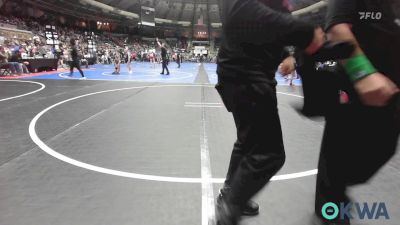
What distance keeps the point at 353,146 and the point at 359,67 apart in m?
0.57

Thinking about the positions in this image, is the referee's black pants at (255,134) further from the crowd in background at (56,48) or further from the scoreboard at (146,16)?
the scoreboard at (146,16)

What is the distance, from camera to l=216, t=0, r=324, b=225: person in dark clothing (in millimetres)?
1370

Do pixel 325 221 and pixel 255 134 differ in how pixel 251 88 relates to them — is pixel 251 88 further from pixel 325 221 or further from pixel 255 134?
Answer: pixel 325 221

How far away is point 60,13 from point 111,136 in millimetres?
37882

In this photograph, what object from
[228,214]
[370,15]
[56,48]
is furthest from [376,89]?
[56,48]

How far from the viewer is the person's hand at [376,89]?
48.4 inches

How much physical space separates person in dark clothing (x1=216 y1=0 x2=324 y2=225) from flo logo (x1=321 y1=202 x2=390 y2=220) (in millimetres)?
589

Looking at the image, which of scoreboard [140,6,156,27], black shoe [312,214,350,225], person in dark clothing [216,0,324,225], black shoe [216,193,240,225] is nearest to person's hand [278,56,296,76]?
person in dark clothing [216,0,324,225]

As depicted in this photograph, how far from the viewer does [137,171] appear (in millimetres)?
2953

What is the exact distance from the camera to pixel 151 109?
6.38m

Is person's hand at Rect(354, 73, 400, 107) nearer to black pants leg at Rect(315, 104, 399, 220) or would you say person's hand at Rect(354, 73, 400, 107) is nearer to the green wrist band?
the green wrist band

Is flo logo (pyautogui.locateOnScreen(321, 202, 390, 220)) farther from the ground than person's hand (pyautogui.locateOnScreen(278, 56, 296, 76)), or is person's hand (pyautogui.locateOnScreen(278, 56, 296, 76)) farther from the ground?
person's hand (pyautogui.locateOnScreen(278, 56, 296, 76))

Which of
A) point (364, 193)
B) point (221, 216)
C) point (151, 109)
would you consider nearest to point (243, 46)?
point (221, 216)

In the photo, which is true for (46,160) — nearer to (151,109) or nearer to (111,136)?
(111,136)
